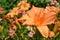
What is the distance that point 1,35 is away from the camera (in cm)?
212

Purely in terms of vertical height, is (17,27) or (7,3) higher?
(17,27)

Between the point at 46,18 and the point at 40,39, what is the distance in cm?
16

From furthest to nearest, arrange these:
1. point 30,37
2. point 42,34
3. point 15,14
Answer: point 15,14 → point 30,37 → point 42,34

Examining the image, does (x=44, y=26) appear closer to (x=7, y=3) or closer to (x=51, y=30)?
(x=51, y=30)

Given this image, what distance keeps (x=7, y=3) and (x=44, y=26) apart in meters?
1.20

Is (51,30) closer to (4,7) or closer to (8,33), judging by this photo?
(8,33)

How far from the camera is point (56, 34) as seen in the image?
183cm

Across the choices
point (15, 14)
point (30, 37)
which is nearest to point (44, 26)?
point (30, 37)

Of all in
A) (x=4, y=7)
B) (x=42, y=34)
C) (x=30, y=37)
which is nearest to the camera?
(x=42, y=34)

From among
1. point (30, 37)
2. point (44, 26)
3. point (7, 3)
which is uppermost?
point (44, 26)

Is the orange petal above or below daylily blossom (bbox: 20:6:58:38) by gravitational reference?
below

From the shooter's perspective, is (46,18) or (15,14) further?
(15,14)

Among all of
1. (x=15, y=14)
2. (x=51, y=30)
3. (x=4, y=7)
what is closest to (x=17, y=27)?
(x=15, y=14)

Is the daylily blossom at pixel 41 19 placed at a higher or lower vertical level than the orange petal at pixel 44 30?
higher
